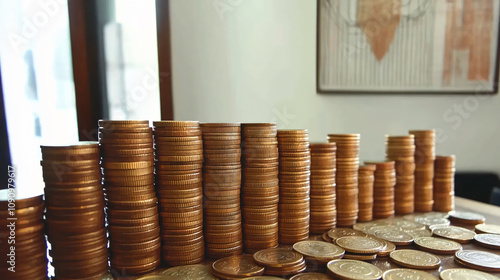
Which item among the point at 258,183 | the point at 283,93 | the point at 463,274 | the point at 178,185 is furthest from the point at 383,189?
the point at 178,185

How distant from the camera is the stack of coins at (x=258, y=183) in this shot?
1322 mm

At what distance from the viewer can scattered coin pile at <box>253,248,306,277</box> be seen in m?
1.12

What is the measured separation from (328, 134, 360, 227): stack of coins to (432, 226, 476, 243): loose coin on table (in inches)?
17.5

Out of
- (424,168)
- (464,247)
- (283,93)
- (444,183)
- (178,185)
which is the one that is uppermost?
(283,93)

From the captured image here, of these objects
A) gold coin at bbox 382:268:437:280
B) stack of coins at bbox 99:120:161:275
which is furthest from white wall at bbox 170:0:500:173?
gold coin at bbox 382:268:437:280

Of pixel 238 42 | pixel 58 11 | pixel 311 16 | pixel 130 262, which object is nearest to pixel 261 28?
pixel 238 42

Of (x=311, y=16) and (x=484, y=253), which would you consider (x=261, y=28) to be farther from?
(x=484, y=253)

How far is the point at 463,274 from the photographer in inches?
43.6

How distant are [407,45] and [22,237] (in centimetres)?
296

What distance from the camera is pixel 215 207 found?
127 centimetres

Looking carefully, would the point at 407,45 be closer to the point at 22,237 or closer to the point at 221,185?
the point at 221,185

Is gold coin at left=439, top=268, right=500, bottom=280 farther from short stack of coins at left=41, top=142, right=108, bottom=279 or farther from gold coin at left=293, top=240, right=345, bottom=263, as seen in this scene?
short stack of coins at left=41, top=142, right=108, bottom=279

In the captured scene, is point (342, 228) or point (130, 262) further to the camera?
point (342, 228)

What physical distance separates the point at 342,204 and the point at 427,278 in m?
0.58
